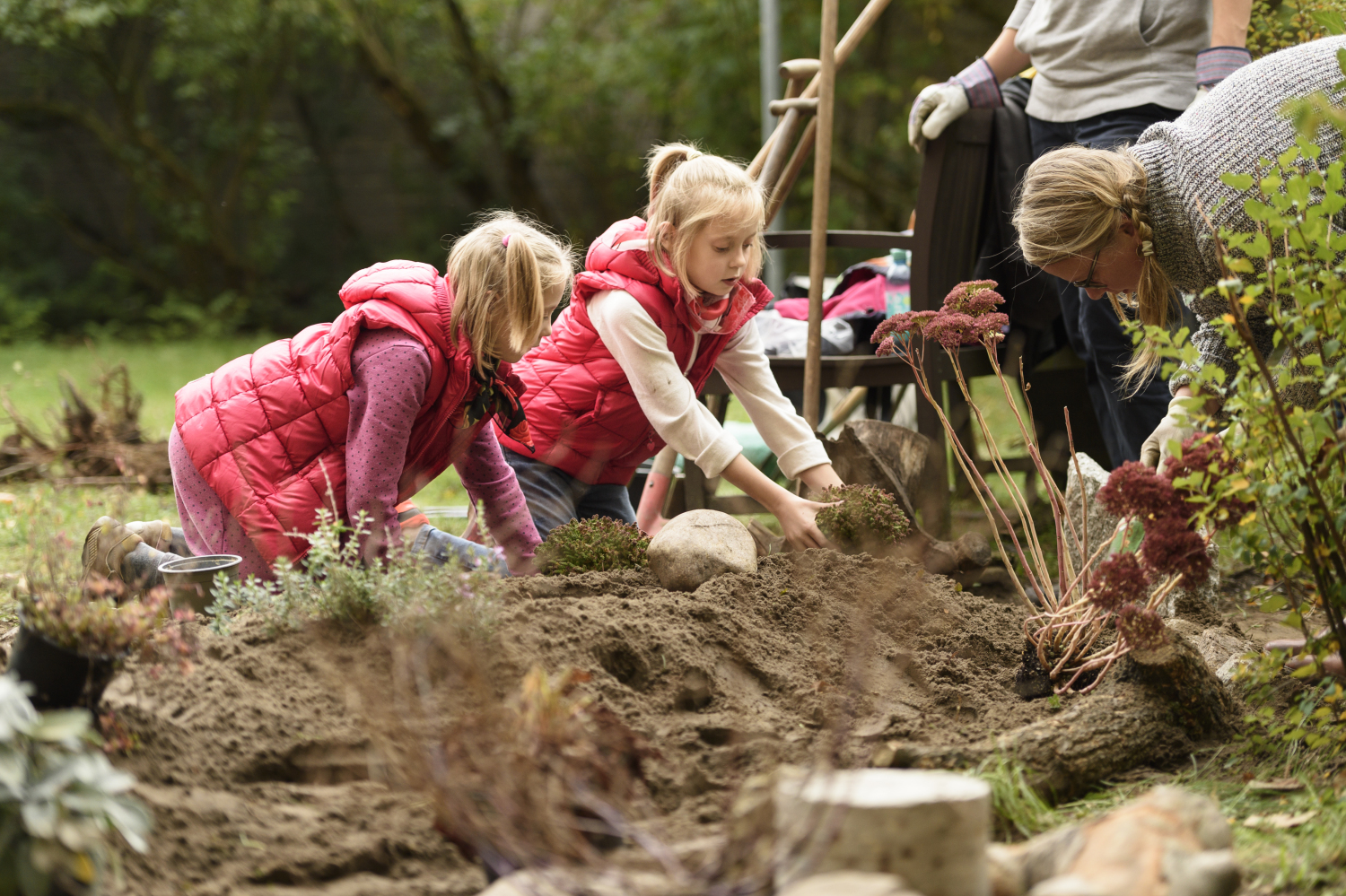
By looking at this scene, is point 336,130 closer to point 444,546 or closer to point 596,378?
point 596,378

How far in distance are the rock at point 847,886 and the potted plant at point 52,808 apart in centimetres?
88

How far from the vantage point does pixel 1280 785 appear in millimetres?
1904

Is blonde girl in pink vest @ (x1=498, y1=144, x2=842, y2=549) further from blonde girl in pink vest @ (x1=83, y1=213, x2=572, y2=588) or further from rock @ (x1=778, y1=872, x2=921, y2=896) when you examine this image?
rock @ (x1=778, y1=872, x2=921, y2=896)

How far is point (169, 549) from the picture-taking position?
3025 millimetres

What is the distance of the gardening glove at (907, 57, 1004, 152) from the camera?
3662 mm

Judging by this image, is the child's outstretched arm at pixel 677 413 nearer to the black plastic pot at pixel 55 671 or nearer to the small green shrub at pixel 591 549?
the small green shrub at pixel 591 549

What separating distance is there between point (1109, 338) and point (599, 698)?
2.42 m

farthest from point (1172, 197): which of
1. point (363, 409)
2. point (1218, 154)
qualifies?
point (363, 409)

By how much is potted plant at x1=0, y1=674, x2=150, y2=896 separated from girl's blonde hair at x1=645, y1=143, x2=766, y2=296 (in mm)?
1886

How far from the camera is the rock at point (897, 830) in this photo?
134 cm

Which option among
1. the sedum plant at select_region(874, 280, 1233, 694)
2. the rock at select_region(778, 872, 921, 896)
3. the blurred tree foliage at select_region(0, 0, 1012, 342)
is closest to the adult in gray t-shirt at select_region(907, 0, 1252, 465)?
the sedum plant at select_region(874, 280, 1233, 694)

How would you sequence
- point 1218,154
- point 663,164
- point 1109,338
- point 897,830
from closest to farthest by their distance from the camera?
point 897,830 < point 1218,154 < point 663,164 < point 1109,338

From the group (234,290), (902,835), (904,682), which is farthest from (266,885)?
(234,290)

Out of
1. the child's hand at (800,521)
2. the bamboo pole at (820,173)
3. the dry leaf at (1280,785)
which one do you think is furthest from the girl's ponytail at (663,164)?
the dry leaf at (1280,785)
